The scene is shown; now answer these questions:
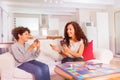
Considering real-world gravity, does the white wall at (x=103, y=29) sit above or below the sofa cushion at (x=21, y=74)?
above

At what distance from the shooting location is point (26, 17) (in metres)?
8.17

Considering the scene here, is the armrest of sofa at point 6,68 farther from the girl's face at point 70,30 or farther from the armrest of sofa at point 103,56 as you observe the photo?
the armrest of sofa at point 103,56

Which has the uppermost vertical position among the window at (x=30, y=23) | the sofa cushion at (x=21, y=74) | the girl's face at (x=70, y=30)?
the window at (x=30, y=23)

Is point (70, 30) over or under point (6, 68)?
over

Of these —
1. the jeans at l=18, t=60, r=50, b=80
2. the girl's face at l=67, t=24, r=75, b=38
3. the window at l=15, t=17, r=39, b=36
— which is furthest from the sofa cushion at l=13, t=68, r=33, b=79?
the window at l=15, t=17, r=39, b=36

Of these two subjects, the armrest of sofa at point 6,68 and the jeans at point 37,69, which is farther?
the armrest of sofa at point 6,68

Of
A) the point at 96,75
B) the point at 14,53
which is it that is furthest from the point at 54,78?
the point at 96,75

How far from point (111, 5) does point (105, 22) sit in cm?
76

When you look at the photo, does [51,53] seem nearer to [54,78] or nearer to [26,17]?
[54,78]

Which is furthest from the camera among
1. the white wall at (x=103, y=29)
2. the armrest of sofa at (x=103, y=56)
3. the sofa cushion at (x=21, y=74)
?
the white wall at (x=103, y=29)

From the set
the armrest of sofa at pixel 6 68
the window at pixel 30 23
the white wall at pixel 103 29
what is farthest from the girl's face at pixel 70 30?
the window at pixel 30 23

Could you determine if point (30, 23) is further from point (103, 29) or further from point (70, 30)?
point (70, 30)

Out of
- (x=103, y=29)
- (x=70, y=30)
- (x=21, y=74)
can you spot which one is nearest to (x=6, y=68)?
(x=21, y=74)

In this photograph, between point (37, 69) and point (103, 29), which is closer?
point (37, 69)
